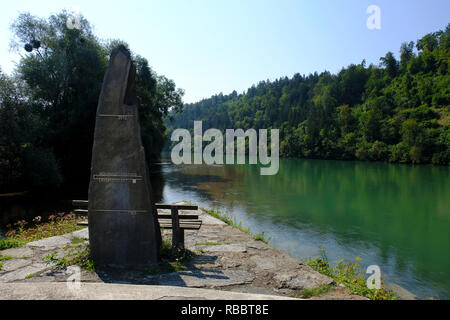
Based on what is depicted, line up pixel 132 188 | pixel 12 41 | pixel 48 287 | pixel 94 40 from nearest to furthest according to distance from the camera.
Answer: pixel 48 287
pixel 132 188
pixel 12 41
pixel 94 40

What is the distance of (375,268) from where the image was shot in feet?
24.0

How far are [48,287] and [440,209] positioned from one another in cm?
1741

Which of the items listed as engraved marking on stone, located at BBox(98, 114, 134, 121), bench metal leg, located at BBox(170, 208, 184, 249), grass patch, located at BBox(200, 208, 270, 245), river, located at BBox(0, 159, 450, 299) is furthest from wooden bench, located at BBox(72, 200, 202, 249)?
river, located at BBox(0, 159, 450, 299)

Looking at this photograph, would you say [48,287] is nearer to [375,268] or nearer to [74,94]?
[375,268]

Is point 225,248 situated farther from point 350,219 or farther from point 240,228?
point 350,219

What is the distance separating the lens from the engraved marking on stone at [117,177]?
452 centimetres

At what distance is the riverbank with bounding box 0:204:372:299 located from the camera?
3969 millimetres

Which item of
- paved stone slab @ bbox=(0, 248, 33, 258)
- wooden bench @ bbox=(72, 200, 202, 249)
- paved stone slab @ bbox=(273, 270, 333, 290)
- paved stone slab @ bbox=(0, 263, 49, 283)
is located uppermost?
wooden bench @ bbox=(72, 200, 202, 249)

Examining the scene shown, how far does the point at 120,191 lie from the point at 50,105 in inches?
817

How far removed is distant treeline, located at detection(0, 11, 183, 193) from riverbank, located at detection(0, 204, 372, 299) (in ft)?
46.5

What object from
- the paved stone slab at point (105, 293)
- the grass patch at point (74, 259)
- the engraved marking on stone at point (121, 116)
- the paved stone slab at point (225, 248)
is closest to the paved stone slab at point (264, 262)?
the paved stone slab at point (225, 248)

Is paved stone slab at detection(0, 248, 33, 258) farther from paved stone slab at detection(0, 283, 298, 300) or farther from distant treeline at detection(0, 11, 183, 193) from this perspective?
distant treeline at detection(0, 11, 183, 193)

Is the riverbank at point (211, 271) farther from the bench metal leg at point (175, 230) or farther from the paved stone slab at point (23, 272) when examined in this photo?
the bench metal leg at point (175, 230)
